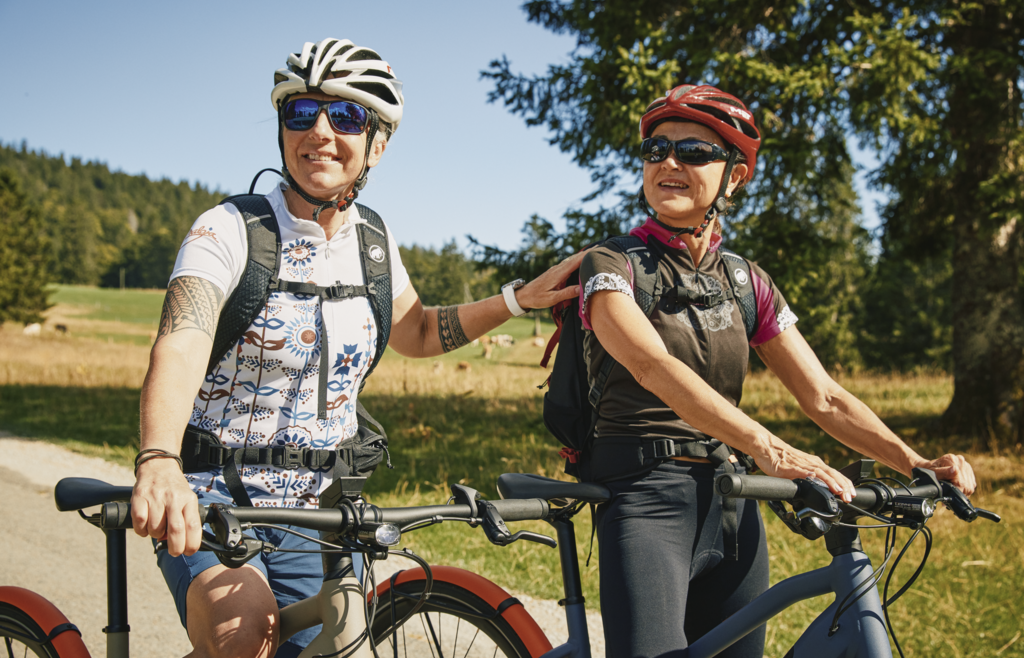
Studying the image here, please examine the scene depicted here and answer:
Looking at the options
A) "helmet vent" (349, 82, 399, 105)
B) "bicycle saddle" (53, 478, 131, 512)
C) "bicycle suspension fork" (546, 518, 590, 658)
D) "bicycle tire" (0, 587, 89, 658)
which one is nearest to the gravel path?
"bicycle tire" (0, 587, 89, 658)

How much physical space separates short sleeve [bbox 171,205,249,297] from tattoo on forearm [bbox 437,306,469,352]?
0.98m

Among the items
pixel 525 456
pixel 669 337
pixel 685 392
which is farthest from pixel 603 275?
pixel 525 456

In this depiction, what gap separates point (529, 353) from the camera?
42.8 metres

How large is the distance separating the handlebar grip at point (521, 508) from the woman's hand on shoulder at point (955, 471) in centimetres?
110

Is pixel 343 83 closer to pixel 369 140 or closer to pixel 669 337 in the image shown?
pixel 369 140

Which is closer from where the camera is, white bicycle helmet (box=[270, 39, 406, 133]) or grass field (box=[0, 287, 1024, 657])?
white bicycle helmet (box=[270, 39, 406, 133])

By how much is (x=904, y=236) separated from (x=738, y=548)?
1221 centimetres

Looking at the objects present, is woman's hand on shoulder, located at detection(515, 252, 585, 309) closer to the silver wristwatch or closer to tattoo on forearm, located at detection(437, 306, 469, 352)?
the silver wristwatch

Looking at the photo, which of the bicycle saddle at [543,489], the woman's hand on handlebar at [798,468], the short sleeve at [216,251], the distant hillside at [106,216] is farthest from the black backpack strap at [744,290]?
the distant hillside at [106,216]

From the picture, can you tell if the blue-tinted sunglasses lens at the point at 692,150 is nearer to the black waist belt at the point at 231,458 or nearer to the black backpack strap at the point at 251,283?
the black backpack strap at the point at 251,283

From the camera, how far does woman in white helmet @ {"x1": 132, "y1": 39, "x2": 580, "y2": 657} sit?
199 centimetres

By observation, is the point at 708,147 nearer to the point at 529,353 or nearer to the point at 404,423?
the point at 404,423

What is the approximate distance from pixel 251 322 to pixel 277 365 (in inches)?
5.8

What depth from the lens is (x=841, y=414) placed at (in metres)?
2.49
